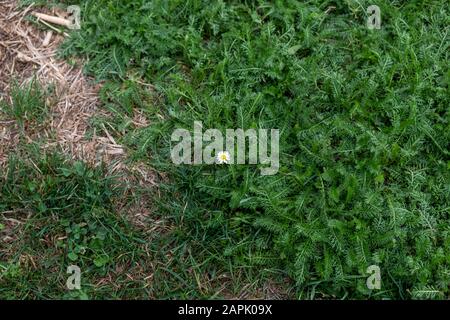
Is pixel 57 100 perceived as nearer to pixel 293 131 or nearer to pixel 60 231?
pixel 60 231

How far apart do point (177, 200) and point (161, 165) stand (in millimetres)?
260

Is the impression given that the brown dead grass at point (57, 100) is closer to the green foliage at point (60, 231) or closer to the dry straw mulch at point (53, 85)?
the dry straw mulch at point (53, 85)

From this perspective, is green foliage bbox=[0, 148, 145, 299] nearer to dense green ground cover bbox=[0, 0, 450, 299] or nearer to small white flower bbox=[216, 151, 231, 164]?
dense green ground cover bbox=[0, 0, 450, 299]

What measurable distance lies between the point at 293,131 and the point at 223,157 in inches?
20.3

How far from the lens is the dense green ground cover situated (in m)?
3.70

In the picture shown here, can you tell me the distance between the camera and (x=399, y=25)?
436cm

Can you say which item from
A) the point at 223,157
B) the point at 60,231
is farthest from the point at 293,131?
the point at 60,231

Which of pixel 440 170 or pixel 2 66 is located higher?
pixel 2 66

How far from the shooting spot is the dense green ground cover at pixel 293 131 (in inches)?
146

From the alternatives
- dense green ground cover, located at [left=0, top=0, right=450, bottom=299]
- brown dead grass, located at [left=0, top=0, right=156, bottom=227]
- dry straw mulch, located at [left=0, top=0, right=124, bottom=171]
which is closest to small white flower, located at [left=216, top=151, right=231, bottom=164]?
dense green ground cover, located at [left=0, top=0, right=450, bottom=299]
